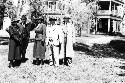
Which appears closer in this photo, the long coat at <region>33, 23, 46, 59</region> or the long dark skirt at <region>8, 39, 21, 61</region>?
the long dark skirt at <region>8, 39, 21, 61</region>

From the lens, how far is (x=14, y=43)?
1086cm

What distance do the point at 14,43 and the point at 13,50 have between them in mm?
305

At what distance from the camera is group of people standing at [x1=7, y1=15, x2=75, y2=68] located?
10.9 m

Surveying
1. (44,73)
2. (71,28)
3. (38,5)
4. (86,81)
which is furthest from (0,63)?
(38,5)

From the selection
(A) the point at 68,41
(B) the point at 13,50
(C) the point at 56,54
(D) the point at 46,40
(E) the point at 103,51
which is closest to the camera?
(B) the point at 13,50

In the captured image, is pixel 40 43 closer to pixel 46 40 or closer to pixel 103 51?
pixel 46 40

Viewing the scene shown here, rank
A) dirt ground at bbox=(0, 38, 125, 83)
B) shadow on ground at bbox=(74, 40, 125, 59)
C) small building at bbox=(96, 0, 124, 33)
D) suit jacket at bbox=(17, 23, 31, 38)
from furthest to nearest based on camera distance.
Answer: small building at bbox=(96, 0, 124, 33) → shadow on ground at bbox=(74, 40, 125, 59) → suit jacket at bbox=(17, 23, 31, 38) → dirt ground at bbox=(0, 38, 125, 83)

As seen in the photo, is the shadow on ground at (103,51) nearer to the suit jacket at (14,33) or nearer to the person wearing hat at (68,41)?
the person wearing hat at (68,41)

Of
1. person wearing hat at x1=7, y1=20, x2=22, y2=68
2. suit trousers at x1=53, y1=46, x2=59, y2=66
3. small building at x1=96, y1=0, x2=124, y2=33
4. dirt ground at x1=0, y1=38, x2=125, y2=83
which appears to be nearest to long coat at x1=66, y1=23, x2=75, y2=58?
suit trousers at x1=53, y1=46, x2=59, y2=66

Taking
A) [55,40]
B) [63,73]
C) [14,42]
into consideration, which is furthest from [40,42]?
[63,73]

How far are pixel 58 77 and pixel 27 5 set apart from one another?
2385cm

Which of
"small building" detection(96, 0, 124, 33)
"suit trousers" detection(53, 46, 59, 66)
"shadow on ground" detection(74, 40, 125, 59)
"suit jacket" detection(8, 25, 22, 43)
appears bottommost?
"shadow on ground" detection(74, 40, 125, 59)

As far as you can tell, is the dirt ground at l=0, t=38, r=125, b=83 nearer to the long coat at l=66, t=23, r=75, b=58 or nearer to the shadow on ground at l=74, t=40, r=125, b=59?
the long coat at l=66, t=23, r=75, b=58

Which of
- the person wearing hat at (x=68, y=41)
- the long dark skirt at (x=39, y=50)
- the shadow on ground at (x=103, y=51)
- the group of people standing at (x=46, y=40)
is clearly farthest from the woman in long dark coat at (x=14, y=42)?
the shadow on ground at (x=103, y=51)
